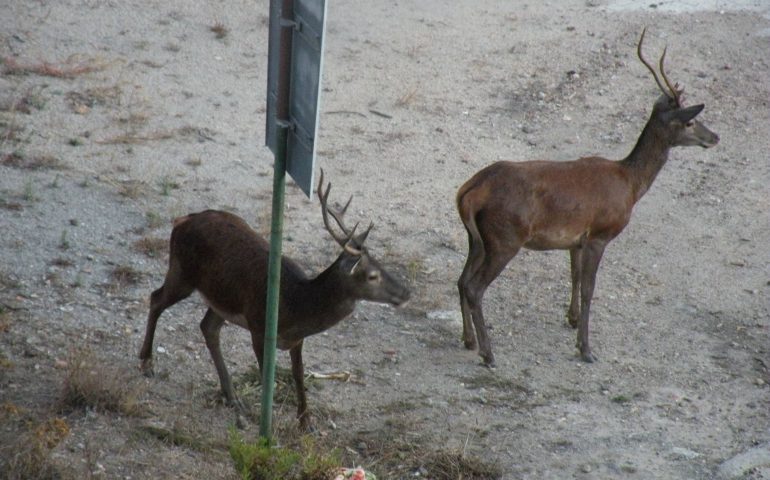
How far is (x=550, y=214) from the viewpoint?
378 inches

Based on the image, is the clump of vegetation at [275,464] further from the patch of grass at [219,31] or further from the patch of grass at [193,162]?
the patch of grass at [219,31]

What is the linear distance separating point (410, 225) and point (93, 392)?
178 inches

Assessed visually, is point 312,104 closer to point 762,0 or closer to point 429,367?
point 429,367

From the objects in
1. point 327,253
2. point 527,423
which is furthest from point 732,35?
point 527,423

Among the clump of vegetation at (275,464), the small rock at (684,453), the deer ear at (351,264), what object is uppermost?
the deer ear at (351,264)

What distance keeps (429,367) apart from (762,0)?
9.81 m

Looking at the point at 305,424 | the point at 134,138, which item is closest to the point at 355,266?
the point at 305,424

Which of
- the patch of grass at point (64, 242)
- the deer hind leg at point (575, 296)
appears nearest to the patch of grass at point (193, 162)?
the patch of grass at point (64, 242)

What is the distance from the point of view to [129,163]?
1174 centimetres

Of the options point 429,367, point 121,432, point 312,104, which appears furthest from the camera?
point 429,367

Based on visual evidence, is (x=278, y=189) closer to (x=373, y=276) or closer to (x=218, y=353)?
(x=373, y=276)

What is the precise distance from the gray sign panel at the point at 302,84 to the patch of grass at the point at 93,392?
202 cm

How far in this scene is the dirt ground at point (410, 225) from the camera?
26.6 feet

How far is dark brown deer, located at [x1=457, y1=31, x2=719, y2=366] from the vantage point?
9.43 meters
